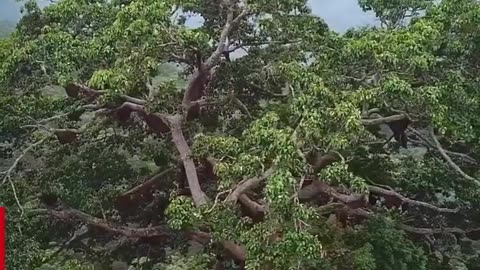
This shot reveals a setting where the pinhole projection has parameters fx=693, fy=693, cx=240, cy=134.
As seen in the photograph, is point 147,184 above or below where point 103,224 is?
above

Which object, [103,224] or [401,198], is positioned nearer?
[103,224]

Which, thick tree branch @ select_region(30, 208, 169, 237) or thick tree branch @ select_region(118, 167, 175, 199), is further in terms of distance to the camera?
thick tree branch @ select_region(118, 167, 175, 199)

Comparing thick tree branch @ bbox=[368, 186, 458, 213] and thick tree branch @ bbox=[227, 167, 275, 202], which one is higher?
thick tree branch @ bbox=[227, 167, 275, 202]

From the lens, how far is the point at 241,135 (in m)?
6.60

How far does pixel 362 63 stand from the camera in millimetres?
5949

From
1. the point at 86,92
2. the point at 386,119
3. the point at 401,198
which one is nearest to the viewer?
the point at 386,119

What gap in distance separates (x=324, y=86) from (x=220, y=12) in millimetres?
Answer: 1801

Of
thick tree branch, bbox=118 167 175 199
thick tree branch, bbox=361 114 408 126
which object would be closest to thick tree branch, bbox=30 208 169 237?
thick tree branch, bbox=118 167 175 199

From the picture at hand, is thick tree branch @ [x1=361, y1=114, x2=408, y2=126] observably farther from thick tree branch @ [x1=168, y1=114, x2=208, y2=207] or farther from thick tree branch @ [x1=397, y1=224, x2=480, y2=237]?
thick tree branch @ [x1=397, y1=224, x2=480, y2=237]

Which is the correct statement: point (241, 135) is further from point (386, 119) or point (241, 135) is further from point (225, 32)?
point (386, 119)

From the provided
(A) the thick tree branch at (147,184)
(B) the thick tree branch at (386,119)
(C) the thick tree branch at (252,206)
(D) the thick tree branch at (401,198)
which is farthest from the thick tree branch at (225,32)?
(D) the thick tree branch at (401,198)

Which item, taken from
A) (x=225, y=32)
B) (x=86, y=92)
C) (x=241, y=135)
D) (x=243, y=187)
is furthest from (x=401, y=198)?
(x=86, y=92)

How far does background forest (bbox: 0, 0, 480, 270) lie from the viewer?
5094mm

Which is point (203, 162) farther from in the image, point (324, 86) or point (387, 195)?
point (387, 195)
